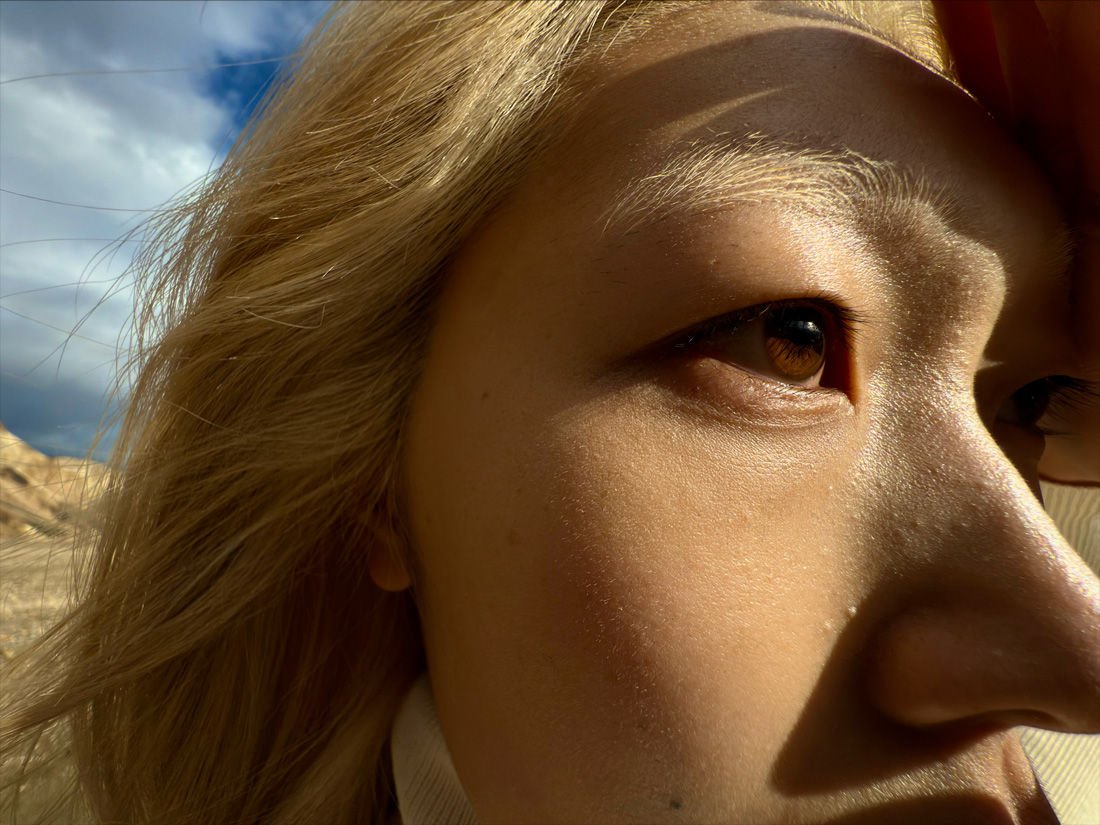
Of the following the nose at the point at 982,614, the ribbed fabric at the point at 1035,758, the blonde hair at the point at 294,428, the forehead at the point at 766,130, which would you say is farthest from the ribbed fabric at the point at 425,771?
the forehead at the point at 766,130

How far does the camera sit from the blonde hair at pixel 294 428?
0.93 meters

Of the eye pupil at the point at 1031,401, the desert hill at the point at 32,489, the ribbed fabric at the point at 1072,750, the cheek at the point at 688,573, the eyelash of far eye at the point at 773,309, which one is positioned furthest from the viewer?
the ribbed fabric at the point at 1072,750

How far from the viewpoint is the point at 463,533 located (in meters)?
0.83

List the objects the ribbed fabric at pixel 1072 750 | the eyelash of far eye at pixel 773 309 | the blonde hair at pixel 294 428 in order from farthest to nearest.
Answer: the ribbed fabric at pixel 1072 750 < the blonde hair at pixel 294 428 < the eyelash of far eye at pixel 773 309

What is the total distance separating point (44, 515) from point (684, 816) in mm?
1055

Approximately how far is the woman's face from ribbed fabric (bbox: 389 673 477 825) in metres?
0.10

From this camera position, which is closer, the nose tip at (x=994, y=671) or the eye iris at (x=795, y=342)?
the nose tip at (x=994, y=671)

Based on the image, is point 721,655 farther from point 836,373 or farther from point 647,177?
point 647,177

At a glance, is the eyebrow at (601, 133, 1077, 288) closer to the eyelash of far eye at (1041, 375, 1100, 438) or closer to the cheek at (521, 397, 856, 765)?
the cheek at (521, 397, 856, 765)

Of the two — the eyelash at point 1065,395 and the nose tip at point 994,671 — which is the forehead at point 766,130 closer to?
the eyelash at point 1065,395

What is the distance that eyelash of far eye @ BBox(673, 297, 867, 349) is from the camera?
2.61ft

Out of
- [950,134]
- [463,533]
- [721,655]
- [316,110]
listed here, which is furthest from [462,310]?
[950,134]

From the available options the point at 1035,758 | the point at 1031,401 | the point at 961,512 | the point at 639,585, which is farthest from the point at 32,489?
the point at 1035,758

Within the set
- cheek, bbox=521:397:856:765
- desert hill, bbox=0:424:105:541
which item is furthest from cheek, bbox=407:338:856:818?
desert hill, bbox=0:424:105:541
